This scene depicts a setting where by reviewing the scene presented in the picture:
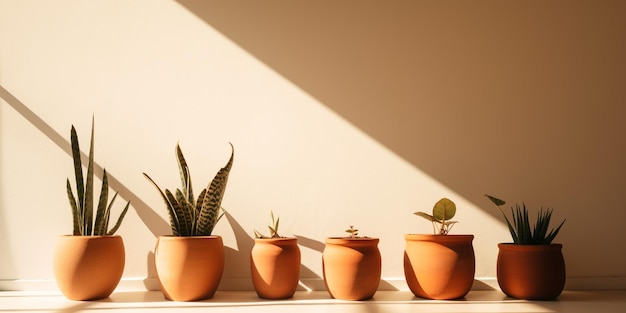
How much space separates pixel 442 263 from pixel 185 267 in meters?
0.80

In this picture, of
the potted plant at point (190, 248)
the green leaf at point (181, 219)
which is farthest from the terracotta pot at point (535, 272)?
the green leaf at point (181, 219)

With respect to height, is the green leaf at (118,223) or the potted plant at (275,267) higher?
the green leaf at (118,223)

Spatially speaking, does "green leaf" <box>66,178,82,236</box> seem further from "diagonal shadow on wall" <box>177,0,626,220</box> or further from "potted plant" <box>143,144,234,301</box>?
"diagonal shadow on wall" <box>177,0,626,220</box>

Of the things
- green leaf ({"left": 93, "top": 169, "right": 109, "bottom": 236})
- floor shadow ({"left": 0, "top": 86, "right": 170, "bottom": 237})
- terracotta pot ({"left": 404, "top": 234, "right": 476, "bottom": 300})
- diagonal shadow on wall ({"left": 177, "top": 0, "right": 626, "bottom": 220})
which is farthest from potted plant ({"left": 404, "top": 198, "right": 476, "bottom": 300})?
green leaf ({"left": 93, "top": 169, "right": 109, "bottom": 236})

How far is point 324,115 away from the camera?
6.51 feet

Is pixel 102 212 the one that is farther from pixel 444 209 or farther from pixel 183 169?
pixel 444 209

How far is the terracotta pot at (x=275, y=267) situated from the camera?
5.56 ft

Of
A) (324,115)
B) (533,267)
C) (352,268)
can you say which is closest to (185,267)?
(352,268)

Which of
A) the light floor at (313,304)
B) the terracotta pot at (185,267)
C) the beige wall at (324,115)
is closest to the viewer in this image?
the light floor at (313,304)

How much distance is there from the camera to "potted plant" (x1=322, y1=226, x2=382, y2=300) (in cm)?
167

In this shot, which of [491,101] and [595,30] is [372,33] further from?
[595,30]

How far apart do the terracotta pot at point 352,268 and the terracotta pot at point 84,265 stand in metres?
0.70

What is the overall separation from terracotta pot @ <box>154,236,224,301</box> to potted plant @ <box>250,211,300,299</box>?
5.8 inches

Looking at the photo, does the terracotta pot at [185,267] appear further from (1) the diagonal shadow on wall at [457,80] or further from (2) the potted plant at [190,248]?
(1) the diagonal shadow on wall at [457,80]
